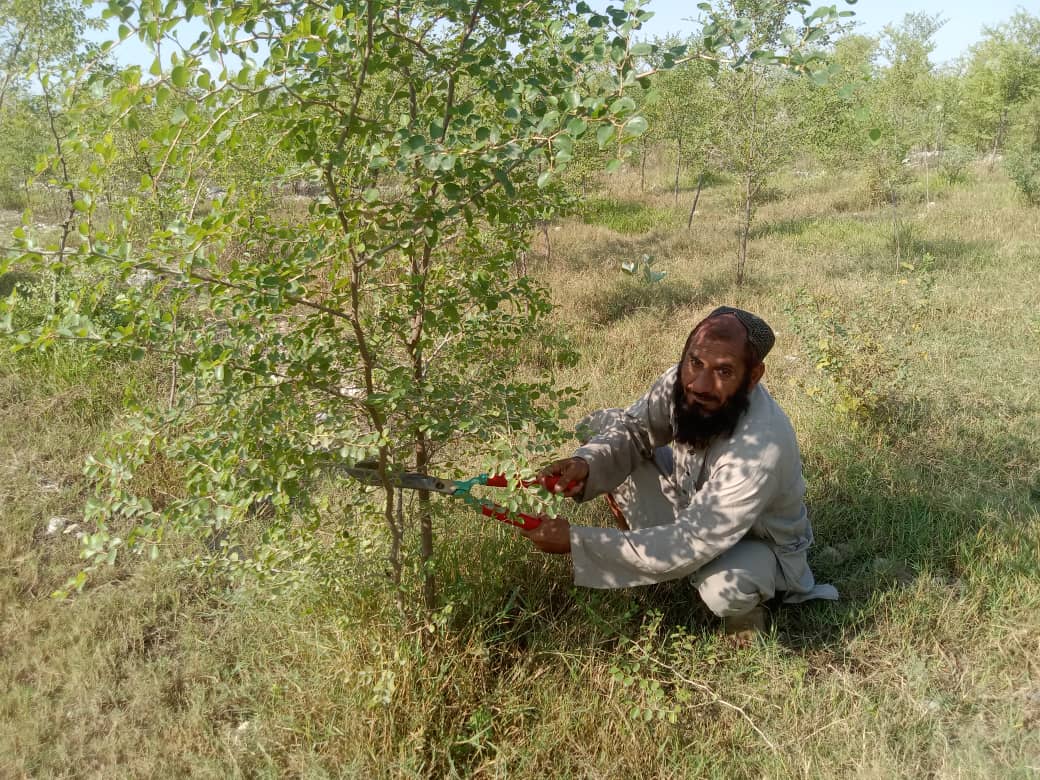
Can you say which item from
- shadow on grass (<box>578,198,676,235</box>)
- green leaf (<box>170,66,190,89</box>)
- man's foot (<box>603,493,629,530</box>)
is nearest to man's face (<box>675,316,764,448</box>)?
man's foot (<box>603,493,629,530</box>)

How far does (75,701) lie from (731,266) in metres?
8.59

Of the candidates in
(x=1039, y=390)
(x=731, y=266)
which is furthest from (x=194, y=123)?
(x=731, y=266)

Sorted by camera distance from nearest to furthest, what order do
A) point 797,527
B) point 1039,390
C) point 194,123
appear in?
point 194,123
point 797,527
point 1039,390

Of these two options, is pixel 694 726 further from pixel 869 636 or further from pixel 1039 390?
pixel 1039 390

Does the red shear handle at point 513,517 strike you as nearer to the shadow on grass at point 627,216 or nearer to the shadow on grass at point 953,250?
the shadow on grass at point 953,250

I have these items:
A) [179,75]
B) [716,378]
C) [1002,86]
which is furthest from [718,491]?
[1002,86]

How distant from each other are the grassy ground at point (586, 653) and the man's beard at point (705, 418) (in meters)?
0.67

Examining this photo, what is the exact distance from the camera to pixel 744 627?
2.69 meters

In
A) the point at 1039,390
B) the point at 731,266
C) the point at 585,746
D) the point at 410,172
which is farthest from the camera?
the point at 731,266

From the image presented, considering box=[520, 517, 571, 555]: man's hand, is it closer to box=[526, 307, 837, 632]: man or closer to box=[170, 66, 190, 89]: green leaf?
box=[526, 307, 837, 632]: man

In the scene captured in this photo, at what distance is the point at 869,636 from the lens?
2725 mm

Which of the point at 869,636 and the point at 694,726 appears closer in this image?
the point at 694,726

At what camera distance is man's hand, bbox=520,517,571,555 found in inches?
93.7

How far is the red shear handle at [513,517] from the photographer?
2193 mm
